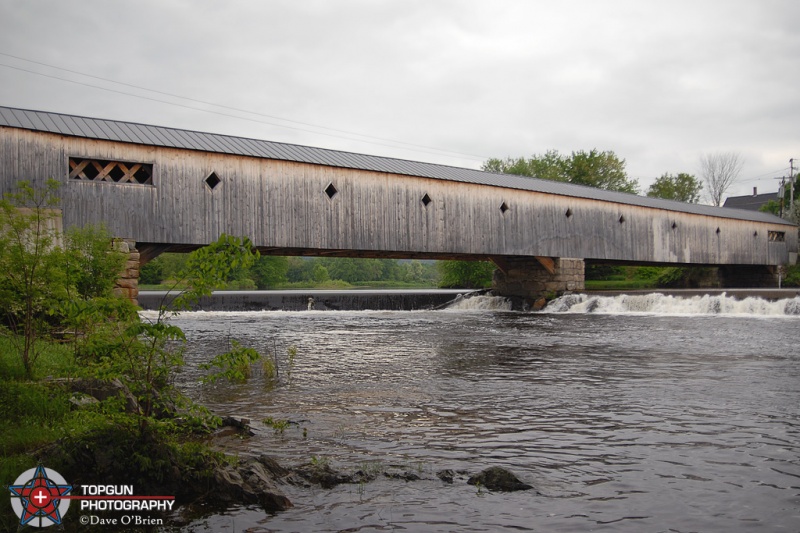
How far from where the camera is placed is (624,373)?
784 cm

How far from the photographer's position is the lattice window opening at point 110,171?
13.6 meters

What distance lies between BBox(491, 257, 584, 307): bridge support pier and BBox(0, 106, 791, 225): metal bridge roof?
2629 mm

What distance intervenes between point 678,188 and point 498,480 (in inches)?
2060

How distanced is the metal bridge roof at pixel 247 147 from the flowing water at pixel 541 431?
20.1 feet

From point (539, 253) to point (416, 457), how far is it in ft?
61.1

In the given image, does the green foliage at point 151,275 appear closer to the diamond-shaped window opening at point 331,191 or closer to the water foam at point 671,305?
the diamond-shaped window opening at point 331,191

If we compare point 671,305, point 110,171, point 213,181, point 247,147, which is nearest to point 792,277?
point 671,305

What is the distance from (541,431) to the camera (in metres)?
4.87

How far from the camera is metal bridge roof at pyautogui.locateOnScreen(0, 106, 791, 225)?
13638 mm

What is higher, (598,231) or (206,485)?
(598,231)

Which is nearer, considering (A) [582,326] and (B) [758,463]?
(B) [758,463]

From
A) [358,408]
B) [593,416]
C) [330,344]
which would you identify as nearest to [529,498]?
[593,416]

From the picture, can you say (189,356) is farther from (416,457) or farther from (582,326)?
(582,326)

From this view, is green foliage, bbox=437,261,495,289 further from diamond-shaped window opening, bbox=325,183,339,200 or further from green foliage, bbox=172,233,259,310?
green foliage, bbox=172,233,259,310
